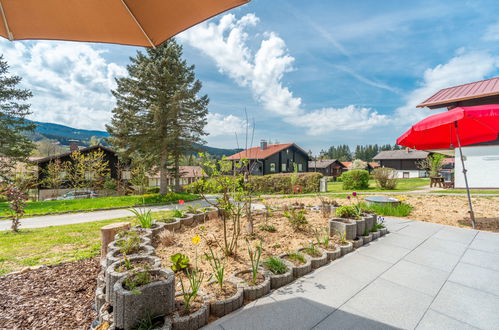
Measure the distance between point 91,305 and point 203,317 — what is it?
4.40 feet

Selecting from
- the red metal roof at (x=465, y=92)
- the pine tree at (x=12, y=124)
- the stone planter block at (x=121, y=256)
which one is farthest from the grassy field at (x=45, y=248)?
the red metal roof at (x=465, y=92)

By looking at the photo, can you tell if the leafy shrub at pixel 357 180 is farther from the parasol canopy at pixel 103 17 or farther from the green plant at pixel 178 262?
the parasol canopy at pixel 103 17

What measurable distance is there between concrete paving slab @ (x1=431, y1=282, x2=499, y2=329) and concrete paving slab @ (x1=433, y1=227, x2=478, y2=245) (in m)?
1.96

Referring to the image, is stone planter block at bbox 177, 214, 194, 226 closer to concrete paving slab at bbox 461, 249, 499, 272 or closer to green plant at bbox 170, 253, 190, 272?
green plant at bbox 170, 253, 190, 272

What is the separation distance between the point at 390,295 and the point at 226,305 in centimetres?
155

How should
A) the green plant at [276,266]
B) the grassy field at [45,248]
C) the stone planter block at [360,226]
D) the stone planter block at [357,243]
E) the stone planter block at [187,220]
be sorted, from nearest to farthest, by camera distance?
1. the green plant at [276,266]
2. the grassy field at [45,248]
3. the stone planter block at [357,243]
4. the stone planter block at [360,226]
5. the stone planter block at [187,220]

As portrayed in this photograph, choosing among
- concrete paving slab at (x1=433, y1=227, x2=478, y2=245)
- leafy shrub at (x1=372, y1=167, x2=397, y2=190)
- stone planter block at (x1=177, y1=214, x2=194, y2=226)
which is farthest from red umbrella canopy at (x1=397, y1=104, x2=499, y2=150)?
leafy shrub at (x1=372, y1=167, x2=397, y2=190)

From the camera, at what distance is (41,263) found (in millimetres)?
3035

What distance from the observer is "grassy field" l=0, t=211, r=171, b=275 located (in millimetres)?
3118

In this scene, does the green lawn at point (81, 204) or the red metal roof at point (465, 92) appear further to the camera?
the red metal roof at point (465, 92)

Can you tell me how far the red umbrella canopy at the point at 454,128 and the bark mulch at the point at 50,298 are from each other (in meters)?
5.88

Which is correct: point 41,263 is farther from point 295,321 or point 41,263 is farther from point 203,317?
point 295,321

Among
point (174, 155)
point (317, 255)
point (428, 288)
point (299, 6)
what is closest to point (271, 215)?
point (317, 255)

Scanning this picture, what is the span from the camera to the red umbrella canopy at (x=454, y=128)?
3.71 metres
